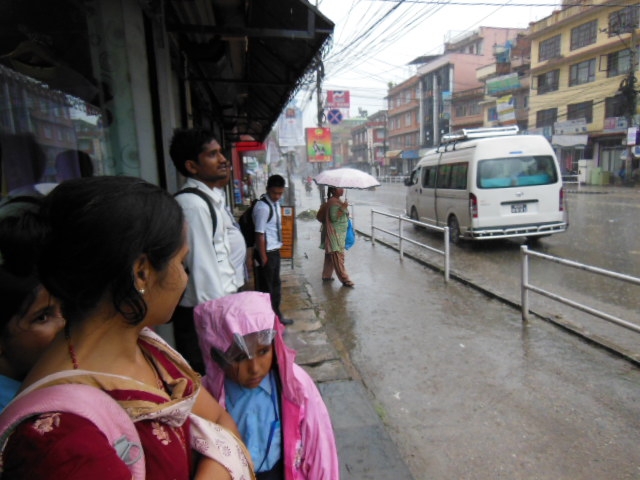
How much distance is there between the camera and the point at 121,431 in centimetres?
74

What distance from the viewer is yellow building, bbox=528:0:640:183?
25.4 m

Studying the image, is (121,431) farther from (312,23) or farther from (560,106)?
(560,106)

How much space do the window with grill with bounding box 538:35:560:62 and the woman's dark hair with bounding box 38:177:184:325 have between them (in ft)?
119

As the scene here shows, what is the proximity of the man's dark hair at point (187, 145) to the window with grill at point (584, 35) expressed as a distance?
3329 centimetres

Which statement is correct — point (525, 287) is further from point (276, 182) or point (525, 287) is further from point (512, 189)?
point (512, 189)

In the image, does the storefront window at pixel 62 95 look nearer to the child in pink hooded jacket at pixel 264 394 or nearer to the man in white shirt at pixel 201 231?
the man in white shirt at pixel 201 231

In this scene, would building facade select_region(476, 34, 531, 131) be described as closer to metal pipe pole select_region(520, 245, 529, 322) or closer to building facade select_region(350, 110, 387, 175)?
building facade select_region(350, 110, 387, 175)

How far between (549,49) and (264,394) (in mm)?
36955

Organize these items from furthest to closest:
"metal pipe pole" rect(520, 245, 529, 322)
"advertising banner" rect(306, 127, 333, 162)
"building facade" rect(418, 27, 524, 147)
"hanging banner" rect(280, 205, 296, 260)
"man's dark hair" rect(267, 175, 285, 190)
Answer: "building facade" rect(418, 27, 524, 147), "advertising banner" rect(306, 127, 333, 162), "hanging banner" rect(280, 205, 296, 260), "metal pipe pole" rect(520, 245, 529, 322), "man's dark hair" rect(267, 175, 285, 190)

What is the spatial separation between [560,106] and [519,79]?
5075 mm

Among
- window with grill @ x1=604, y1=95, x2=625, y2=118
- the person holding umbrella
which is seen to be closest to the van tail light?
the person holding umbrella

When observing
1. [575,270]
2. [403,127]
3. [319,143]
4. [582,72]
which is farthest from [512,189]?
[403,127]

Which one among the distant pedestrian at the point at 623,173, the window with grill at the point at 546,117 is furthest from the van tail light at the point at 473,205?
the window with grill at the point at 546,117

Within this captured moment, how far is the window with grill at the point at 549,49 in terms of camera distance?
30.2m
